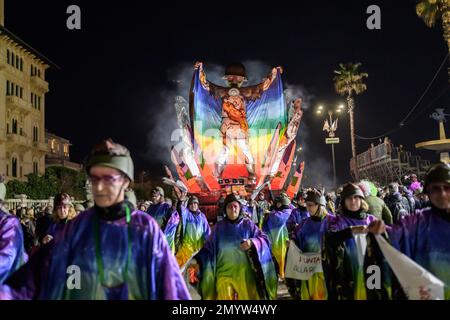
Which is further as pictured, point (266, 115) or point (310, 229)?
point (266, 115)

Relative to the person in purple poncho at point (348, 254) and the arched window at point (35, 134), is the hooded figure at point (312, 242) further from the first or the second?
the arched window at point (35, 134)

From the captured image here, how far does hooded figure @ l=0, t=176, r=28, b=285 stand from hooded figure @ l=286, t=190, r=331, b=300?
389 cm

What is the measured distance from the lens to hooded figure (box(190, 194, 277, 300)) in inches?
270

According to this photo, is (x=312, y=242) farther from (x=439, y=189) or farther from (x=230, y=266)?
(x=439, y=189)

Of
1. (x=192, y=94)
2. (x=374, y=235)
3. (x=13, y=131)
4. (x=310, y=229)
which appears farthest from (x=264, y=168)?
(x=374, y=235)

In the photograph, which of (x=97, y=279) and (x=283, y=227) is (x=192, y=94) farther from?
(x=97, y=279)

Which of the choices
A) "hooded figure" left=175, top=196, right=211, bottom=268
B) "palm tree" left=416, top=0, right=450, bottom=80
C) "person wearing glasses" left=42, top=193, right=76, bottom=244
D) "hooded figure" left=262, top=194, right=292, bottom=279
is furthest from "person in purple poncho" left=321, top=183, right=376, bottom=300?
"palm tree" left=416, top=0, right=450, bottom=80

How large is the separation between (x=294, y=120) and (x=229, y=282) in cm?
3233

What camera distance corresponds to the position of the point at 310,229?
23.0 feet

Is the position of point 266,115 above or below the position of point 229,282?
above

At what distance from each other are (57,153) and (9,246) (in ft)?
199

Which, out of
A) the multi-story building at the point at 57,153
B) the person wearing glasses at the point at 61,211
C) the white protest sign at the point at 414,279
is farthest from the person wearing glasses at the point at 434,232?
the multi-story building at the point at 57,153

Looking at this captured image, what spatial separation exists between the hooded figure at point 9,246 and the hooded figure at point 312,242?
3888 mm

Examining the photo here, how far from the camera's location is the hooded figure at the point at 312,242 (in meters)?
6.98
